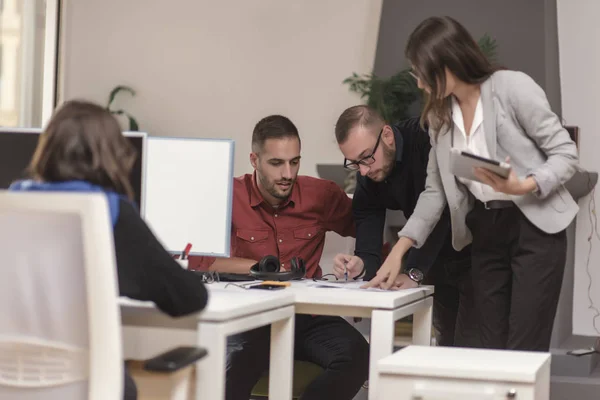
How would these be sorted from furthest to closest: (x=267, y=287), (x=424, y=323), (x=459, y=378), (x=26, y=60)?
(x=26, y=60)
(x=424, y=323)
(x=267, y=287)
(x=459, y=378)

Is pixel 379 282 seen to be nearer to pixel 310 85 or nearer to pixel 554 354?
pixel 554 354

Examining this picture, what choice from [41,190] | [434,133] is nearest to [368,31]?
[434,133]

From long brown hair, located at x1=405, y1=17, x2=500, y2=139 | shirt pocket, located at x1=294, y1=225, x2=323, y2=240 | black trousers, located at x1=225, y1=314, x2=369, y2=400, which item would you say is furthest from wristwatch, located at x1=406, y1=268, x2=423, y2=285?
long brown hair, located at x1=405, y1=17, x2=500, y2=139

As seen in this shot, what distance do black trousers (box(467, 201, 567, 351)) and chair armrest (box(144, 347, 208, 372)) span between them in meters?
1.05

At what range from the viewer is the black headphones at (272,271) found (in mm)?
2896

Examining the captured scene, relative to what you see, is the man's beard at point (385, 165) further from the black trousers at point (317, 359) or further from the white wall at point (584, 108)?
the white wall at point (584, 108)

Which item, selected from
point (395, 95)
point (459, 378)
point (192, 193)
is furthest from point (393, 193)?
point (395, 95)

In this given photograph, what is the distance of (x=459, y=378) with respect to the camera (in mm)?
2105

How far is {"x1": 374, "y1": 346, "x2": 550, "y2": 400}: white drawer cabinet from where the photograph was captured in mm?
2064

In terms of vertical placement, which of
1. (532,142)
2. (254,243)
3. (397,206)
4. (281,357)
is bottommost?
(281,357)

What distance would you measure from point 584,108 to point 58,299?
437 cm

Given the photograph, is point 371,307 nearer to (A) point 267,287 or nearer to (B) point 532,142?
(A) point 267,287

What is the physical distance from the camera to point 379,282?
2.81 meters

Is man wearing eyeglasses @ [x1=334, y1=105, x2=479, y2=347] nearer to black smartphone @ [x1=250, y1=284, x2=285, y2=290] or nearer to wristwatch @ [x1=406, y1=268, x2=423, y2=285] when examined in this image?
wristwatch @ [x1=406, y1=268, x2=423, y2=285]
